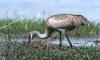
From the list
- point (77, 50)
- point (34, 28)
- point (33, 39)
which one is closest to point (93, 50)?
point (77, 50)

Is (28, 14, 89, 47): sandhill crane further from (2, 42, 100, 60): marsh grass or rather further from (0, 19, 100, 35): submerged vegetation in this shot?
(0, 19, 100, 35): submerged vegetation

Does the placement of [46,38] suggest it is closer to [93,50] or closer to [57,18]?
[57,18]

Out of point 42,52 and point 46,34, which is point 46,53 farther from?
point 46,34

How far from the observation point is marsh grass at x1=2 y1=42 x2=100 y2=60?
10438 mm

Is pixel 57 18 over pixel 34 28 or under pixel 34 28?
over

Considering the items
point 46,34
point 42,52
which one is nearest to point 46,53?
point 42,52

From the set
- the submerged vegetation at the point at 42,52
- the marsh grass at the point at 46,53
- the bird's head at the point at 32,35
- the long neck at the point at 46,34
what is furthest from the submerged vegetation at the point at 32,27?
the marsh grass at the point at 46,53

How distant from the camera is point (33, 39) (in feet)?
44.5

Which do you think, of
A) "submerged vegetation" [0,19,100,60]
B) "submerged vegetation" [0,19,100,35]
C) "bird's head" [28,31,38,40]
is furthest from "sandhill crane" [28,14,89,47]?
"submerged vegetation" [0,19,100,35]

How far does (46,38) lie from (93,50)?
8.18ft

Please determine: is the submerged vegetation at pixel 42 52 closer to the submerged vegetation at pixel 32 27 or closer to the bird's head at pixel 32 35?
the bird's head at pixel 32 35

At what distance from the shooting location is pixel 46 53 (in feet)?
36.6

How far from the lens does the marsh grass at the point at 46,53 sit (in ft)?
34.2

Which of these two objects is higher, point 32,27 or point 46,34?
point 46,34
